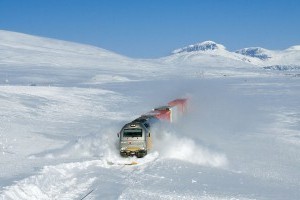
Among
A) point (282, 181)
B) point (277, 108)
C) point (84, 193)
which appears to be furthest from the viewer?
point (277, 108)

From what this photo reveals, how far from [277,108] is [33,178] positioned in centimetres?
4168

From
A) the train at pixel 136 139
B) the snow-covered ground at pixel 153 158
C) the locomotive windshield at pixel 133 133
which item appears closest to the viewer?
the snow-covered ground at pixel 153 158

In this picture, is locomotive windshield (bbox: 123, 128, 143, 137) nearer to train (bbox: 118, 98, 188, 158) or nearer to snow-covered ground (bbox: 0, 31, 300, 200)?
train (bbox: 118, 98, 188, 158)

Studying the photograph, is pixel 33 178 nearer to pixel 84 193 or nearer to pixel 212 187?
pixel 84 193

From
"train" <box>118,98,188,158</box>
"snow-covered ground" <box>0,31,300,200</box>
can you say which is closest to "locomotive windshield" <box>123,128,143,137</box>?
"train" <box>118,98,188,158</box>

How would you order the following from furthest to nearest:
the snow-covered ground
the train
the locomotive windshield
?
the locomotive windshield
the train
the snow-covered ground

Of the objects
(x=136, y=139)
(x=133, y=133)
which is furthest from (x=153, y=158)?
(x=133, y=133)

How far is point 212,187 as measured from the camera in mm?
18828

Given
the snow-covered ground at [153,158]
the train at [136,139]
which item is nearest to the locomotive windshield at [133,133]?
the train at [136,139]

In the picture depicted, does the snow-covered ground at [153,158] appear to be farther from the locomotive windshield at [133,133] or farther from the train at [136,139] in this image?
the locomotive windshield at [133,133]

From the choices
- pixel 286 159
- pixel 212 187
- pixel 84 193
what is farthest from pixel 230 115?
pixel 84 193

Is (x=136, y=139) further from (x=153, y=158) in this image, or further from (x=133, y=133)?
(x=153, y=158)

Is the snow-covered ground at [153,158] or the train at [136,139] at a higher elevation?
the train at [136,139]

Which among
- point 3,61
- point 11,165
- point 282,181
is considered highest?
point 3,61
